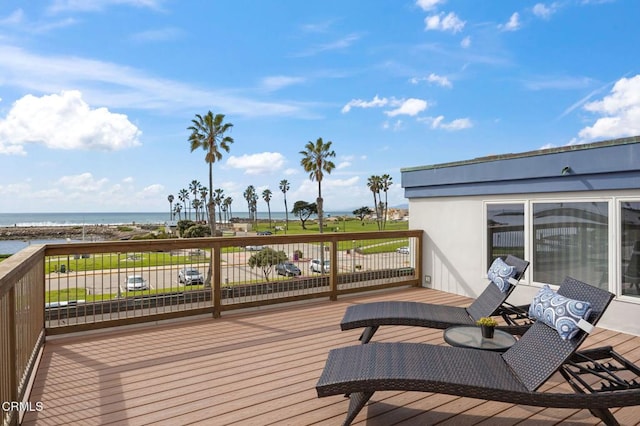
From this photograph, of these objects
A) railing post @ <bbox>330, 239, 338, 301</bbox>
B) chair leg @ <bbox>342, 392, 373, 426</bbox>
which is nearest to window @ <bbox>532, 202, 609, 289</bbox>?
railing post @ <bbox>330, 239, 338, 301</bbox>

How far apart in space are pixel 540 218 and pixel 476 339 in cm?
312

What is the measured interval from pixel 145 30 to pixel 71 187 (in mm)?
90782

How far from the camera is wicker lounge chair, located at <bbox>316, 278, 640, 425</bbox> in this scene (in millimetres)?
2201

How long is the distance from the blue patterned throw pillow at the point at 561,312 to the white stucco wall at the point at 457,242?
303 cm

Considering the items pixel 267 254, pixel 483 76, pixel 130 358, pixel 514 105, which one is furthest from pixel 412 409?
pixel 514 105

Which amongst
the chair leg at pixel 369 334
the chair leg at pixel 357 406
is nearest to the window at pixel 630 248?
the chair leg at pixel 369 334

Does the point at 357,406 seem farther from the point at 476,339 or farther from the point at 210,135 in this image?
the point at 210,135

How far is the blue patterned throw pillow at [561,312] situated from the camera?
2424 millimetres

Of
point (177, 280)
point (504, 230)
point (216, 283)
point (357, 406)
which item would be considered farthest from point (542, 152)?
point (177, 280)

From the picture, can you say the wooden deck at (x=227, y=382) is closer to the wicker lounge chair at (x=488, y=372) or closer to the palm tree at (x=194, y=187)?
the wicker lounge chair at (x=488, y=372)

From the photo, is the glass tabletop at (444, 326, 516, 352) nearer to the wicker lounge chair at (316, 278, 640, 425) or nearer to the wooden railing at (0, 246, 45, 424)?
the wicker lounge chair at (316, 278, 640, 425)

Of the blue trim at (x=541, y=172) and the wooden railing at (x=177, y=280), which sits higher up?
the blue trim at (x=541, y=172)

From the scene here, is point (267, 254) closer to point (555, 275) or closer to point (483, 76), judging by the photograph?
point (555, 275)

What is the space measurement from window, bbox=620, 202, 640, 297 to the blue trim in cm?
30
